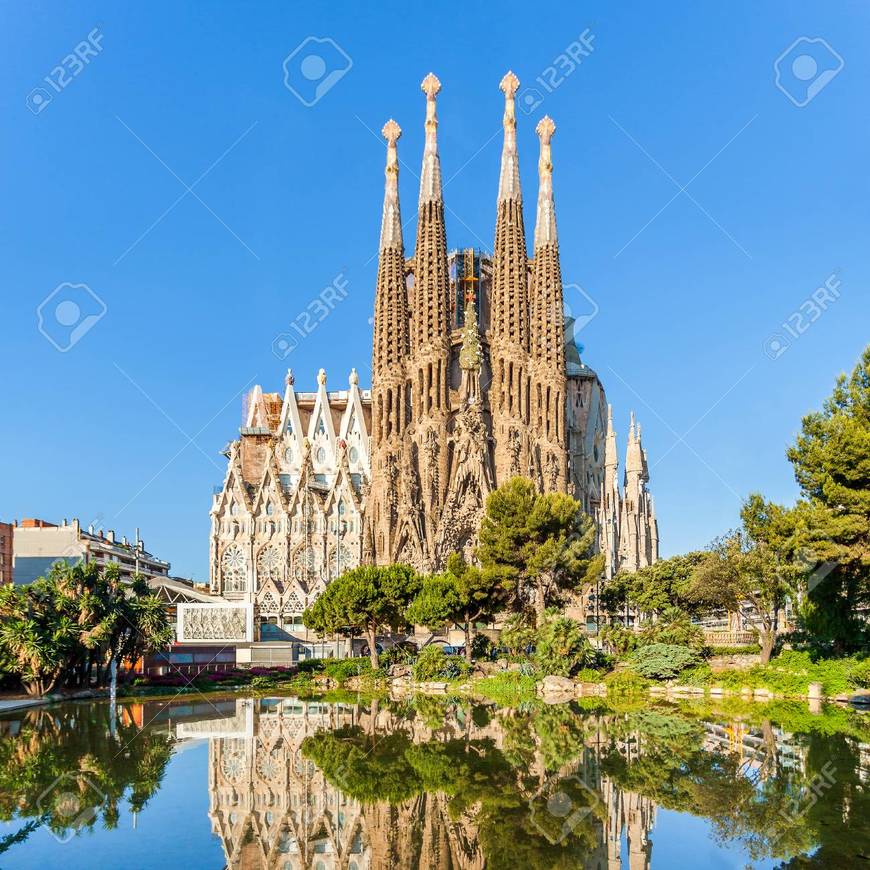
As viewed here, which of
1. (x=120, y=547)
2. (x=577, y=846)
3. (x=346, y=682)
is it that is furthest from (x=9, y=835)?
(x=120, y=547)

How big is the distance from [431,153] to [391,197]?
17.2 ft

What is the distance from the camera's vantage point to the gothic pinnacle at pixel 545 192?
77.4 meters

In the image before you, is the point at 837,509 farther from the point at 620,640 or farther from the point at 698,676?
the point at 620,640

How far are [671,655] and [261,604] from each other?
1734 inches

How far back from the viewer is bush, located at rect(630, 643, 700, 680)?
133 feet

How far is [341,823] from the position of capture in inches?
534

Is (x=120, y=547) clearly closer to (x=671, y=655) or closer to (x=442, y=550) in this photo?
(x=442, y=550)

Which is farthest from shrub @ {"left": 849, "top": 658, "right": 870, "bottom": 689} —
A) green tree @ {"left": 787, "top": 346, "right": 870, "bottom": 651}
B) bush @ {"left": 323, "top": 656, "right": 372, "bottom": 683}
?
bush @ {"left": 323, "top": 656, "right": 372, "bottom": 683}

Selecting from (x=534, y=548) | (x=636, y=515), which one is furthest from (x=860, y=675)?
(x=636, y=515)

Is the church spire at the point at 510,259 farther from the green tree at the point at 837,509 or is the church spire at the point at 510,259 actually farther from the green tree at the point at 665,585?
the green tree at the point at 837,509

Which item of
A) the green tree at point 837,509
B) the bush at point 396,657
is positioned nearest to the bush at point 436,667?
the bush at point 396,657

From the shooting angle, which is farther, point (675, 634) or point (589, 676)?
point (675, 634)

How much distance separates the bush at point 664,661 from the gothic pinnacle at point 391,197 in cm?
4722

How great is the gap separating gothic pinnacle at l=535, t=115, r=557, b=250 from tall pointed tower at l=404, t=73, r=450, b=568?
8.61 m
